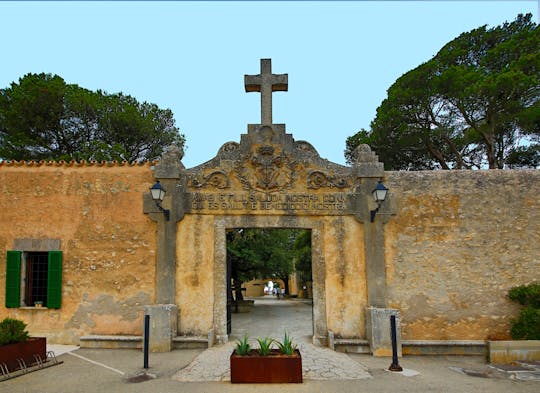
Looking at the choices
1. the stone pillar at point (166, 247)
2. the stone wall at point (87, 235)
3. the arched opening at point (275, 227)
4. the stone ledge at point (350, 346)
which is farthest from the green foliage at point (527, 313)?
the stone wall at point (87, 235)

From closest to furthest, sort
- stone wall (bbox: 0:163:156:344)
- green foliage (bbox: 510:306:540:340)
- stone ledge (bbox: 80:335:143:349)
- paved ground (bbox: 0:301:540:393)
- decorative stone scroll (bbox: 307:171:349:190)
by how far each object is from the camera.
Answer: paved ground (bbox: 0:301:540:393) → green foliage (bbox: 510:306:540:340) → stone ledge (bbox: 80:335:143:349) → stone wall (bbox: 0:163:156:344) → decorative stone scroll (bbox: 307:171:349:190)

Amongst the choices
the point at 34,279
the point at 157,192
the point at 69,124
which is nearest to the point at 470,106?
the point at 157,192

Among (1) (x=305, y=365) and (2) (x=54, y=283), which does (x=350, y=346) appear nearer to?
(1) (x=305, y=365)

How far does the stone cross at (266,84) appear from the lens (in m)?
9.37

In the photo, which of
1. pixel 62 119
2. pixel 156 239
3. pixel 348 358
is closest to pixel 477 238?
pixel 348 358

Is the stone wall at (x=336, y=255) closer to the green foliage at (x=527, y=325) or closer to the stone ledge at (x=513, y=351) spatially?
the green foliage at (x=527, y=325)

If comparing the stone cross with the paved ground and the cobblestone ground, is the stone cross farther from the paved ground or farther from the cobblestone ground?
the paved ground

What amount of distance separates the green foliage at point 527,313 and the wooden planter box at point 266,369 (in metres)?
5.24

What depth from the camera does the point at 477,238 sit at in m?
8.77

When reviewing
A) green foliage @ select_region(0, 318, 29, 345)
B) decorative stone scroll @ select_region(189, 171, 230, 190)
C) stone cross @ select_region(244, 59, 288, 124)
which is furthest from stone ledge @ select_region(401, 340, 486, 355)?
green foliage @ select_region(0, 318, 29, 345)

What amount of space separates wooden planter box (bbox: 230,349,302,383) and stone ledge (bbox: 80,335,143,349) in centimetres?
343

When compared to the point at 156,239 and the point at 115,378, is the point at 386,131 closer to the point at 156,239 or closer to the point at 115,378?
the point at 156,239

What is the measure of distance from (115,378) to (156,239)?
3.21 m

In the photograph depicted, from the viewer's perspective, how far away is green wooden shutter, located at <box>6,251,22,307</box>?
29.0ft
